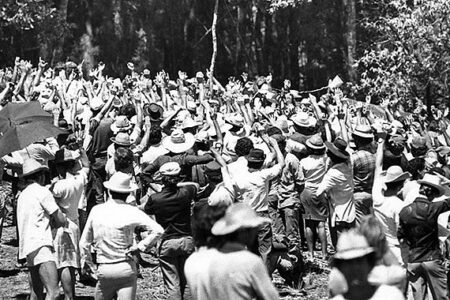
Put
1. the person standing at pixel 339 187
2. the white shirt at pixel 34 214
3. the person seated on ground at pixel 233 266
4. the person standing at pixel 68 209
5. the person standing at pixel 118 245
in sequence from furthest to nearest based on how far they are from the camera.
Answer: the person standing at pixel 339 187 → the person standing at pixel 68 209 → the white shirt at pixel 34 214 → the person standing at pixel 118 245 → the person seated on ground at pixel 233 266

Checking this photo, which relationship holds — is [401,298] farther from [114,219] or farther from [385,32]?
[385,32]

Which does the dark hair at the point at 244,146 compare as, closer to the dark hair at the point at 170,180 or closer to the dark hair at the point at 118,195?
the dark hair at the point at 170,180

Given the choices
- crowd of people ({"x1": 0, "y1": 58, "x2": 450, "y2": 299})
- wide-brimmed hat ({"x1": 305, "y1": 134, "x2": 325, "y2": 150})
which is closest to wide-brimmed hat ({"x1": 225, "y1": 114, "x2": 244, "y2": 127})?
crowd of people ({"x1": 0, "y1": 58, "x2": 450, "y2": 299})

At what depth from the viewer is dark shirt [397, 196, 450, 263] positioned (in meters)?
9.20

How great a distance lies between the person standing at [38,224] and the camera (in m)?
8.97

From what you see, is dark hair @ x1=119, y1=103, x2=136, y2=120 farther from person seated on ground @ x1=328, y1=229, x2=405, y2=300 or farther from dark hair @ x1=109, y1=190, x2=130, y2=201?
person seated on ground @ x1=328, y1=229, x2=405, y2=300

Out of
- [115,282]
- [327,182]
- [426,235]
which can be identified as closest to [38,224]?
[115,282]

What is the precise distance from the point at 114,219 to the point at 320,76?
31932 mm

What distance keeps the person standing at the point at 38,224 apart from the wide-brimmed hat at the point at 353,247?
390 cm

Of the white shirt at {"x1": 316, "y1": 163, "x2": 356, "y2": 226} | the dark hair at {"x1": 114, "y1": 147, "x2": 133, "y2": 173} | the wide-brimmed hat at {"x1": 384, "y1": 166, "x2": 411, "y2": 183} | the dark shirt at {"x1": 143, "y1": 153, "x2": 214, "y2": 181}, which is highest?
the dark hair at {"x1": 114, "y1": 147, "x2": 133, "y2": 173}

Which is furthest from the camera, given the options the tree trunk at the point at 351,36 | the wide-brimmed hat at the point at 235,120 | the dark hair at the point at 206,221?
the tree trunk at the point at 351,36

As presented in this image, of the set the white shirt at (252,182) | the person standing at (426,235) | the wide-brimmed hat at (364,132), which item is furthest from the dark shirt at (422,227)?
the wide-brimmed hat at (364,132)

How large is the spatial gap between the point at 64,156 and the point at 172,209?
1.54 m

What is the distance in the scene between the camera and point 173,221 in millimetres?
9531
